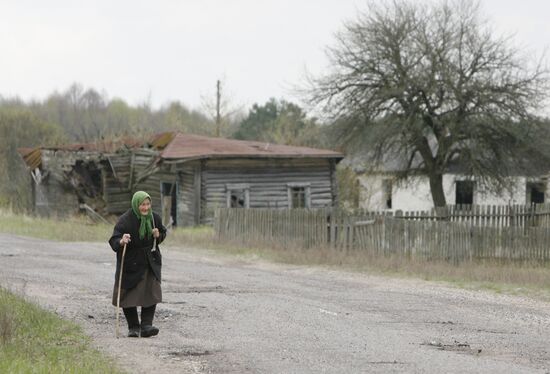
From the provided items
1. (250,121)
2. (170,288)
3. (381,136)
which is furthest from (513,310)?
(250,121)

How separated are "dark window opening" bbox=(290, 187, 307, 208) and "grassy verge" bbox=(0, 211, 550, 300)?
9.48 meters

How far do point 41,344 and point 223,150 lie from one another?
2698 centimetres

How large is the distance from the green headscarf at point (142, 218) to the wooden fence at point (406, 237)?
12077mm

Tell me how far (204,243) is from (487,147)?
14400 millimetres

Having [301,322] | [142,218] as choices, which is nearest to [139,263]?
[142,218]

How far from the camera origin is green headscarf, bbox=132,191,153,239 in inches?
382

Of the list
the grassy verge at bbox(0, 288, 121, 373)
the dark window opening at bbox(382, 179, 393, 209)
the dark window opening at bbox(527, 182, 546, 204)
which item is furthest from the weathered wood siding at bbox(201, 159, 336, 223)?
the grassy verge at bbox(0, 288, 121, 373)

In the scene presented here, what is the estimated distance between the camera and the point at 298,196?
1490 inches

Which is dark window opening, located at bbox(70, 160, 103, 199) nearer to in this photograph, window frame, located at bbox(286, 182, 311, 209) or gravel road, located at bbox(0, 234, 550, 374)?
window frame, located at bbox(286, 182, 311, 209)

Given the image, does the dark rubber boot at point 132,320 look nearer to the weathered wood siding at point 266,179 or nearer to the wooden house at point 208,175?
the wooden house at point 208,175

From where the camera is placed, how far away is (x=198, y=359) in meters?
8.52

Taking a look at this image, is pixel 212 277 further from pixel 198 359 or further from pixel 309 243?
pixel 198 359

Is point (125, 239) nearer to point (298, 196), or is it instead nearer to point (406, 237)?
point (406, 237)

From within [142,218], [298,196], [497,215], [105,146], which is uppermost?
[105,146]
